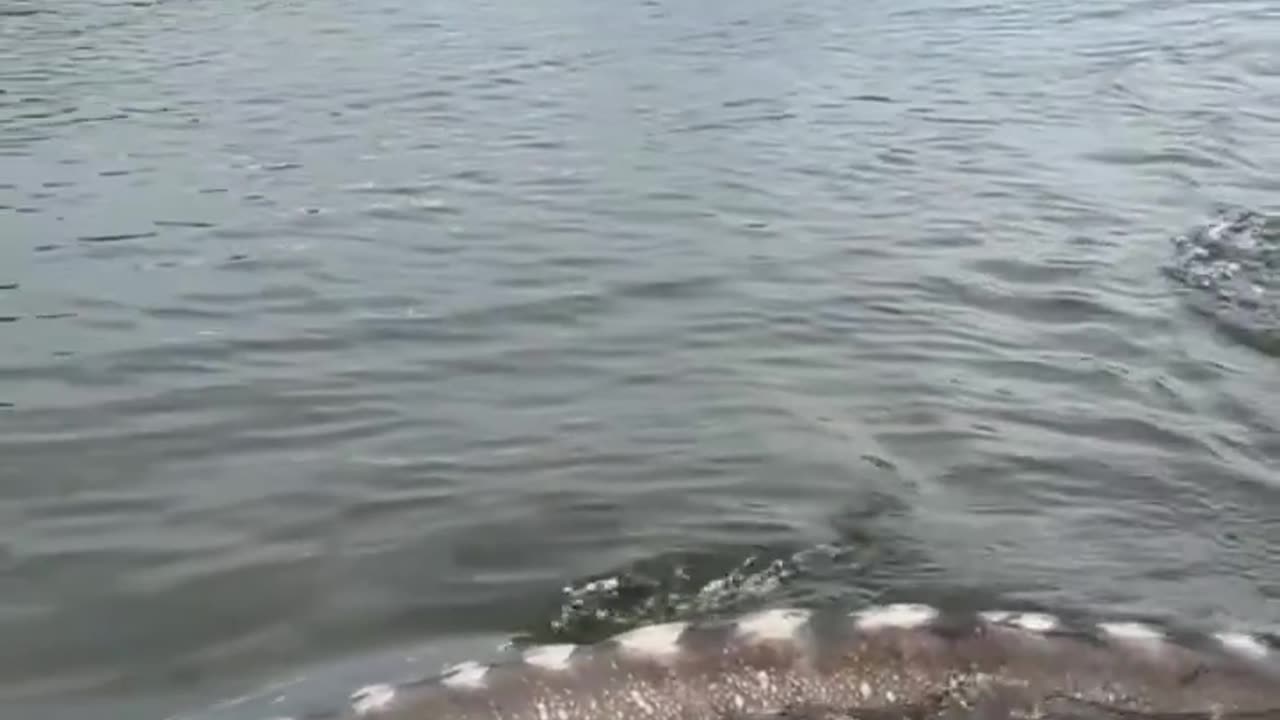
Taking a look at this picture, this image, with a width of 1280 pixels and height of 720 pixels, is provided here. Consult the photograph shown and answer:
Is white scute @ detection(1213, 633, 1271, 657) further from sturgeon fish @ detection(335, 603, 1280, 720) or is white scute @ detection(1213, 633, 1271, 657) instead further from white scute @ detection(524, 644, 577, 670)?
white scute @ detection(524, 644, 577, 670)

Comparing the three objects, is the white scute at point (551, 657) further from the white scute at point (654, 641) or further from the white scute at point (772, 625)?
the white scute at point (772, 625)

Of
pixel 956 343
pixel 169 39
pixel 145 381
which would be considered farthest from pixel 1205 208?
pixel 169 39

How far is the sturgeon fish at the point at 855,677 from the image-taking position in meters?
4.08

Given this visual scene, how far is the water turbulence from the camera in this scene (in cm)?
831

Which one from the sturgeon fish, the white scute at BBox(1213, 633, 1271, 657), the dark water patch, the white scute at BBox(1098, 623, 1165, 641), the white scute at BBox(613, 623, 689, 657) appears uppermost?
the dark water patch

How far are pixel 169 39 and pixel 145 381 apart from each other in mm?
11206

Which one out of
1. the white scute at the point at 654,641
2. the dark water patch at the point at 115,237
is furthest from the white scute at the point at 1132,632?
the dark water patch at the point at 115,237

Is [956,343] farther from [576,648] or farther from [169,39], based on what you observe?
[169,39]

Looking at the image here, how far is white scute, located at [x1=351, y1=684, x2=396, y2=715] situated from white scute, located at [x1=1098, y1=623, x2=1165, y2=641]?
187 centimetres

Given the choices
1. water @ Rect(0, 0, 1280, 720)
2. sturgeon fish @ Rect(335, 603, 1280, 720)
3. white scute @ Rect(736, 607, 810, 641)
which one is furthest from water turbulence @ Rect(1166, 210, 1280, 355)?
white scute @ Rect(736, 607, 810, 641)

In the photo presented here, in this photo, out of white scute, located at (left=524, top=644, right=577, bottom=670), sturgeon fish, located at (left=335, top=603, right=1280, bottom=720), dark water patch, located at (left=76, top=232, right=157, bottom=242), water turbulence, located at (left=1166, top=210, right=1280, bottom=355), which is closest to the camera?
sturgeon fish, located at (left=335, top=603, right=1280, bottom=720)

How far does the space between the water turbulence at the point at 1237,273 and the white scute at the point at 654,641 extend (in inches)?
183

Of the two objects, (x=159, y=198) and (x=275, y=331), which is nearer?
(x=275, y=331)

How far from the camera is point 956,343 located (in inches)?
322
